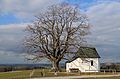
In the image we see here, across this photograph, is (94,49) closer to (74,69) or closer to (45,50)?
(74,69)

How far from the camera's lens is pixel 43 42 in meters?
68.1

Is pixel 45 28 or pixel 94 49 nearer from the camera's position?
pixel 45 28

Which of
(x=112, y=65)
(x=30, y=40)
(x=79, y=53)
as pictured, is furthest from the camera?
(x=112, y=65)

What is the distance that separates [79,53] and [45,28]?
1175 cm

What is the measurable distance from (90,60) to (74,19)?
12780 mm

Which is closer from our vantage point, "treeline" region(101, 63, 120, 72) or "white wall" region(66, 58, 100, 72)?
"white wall" region(66, 58, 100, 72)

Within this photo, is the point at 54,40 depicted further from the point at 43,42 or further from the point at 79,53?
the point at 79,53

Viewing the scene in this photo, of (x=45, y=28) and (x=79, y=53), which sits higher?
(x=45, y=28)

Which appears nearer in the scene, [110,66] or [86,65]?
[86,65]

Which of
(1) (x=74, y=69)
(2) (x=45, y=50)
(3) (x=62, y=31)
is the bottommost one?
(1) (x=74, y=69)

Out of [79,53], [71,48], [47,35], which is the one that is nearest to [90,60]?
[79,53]

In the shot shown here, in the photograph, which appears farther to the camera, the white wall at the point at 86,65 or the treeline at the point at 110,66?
the treeline at the point at 110,66

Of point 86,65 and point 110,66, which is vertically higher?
point 86,65

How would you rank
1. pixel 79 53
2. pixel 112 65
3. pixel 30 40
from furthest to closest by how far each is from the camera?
pixel 112 65
pixel 79 53
pixel 30 40
